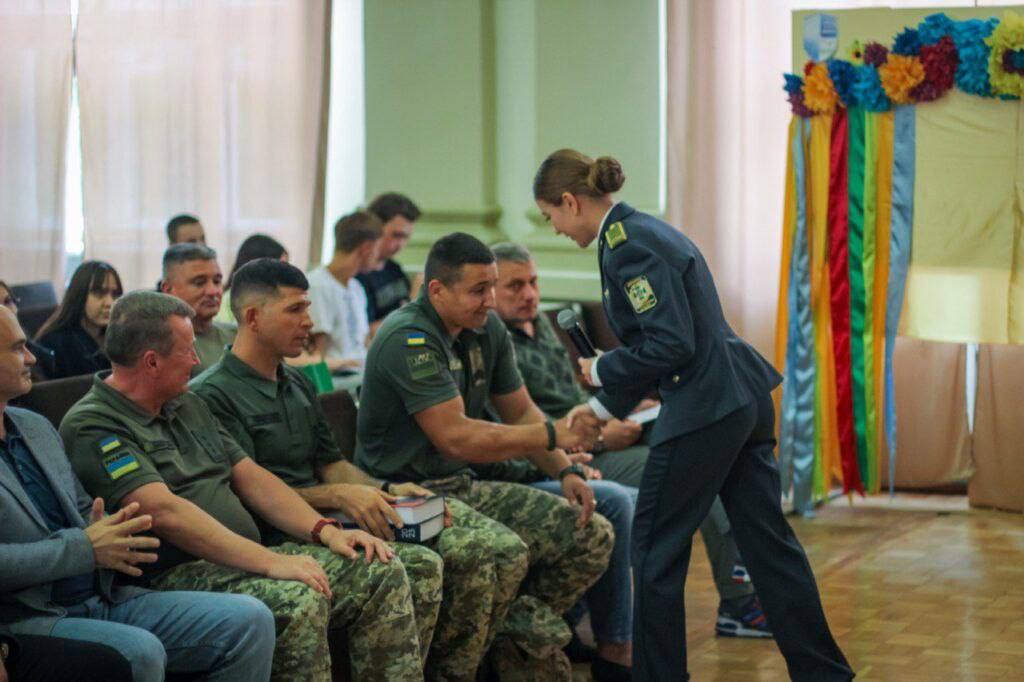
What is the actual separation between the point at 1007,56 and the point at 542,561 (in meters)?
2.60

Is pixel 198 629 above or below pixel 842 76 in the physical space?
below

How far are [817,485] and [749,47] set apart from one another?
1.86 meters

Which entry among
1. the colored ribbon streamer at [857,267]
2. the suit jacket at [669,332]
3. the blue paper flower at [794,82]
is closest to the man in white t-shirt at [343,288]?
the blue paper flower at [794,82]

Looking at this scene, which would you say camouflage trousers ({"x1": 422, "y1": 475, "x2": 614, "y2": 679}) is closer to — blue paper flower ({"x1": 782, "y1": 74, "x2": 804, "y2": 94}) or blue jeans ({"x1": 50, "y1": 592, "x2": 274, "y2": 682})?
blue jeans ({"x1": 50, "y1": 592, "x2": 274, "y2": 682})

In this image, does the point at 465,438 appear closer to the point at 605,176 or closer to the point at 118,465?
the point at 605,176

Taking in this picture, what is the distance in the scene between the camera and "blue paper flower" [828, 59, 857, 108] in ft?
17.6

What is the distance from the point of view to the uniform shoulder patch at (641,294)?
3.33m

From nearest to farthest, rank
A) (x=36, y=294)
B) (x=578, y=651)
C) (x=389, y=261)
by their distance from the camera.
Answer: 1. (x=578, y=651)
2. (x=36, y=294)
3. (x=389, y=261)

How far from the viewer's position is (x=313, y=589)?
119 inches

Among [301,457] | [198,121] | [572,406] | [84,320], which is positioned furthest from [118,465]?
[198,121]

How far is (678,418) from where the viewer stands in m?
3.39

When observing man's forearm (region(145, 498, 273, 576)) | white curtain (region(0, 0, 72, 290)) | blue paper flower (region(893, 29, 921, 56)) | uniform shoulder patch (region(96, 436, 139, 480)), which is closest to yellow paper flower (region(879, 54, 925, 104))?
blue paper flower (region(893, 29, 921, 56))

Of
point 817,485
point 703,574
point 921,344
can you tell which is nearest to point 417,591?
point 703,574

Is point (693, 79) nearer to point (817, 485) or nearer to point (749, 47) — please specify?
point (749, 47)
